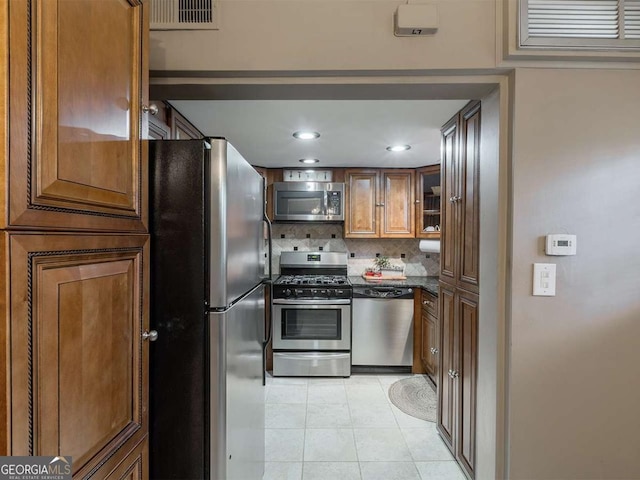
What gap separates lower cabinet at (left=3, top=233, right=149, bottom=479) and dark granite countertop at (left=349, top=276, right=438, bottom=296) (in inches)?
103

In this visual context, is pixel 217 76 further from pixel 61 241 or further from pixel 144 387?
pixel 144 387

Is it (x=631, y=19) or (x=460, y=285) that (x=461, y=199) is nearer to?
(x=460, y=285)

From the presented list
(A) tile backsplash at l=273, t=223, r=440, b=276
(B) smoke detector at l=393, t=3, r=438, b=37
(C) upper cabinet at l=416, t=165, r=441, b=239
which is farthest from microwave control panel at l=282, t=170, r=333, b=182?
(B) smoke detector at l=393, t=3, r=438, b=37

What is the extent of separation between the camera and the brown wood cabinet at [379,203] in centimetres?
360

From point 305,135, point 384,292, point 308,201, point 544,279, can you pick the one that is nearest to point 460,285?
point 544,279

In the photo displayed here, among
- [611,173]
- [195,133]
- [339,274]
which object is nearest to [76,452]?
[611,173]

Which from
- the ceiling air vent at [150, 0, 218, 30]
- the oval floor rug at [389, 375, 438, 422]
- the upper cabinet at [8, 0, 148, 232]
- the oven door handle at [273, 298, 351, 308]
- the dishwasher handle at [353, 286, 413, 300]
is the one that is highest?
the ceiling air vent at [150, 0, 218, 30]

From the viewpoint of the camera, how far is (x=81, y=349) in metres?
0.70

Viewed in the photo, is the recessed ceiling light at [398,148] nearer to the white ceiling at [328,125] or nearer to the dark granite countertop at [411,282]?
Answer: the white ceiling at [328,125]

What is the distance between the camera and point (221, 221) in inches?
45.2

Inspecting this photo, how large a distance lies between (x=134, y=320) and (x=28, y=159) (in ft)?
1.66

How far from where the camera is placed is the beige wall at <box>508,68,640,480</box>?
1242 mm

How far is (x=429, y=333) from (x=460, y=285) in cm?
140

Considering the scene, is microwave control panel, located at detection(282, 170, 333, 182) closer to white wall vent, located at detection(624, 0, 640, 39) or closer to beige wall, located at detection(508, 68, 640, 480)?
beige wall, located at detection(508, 68, 640, 480)
